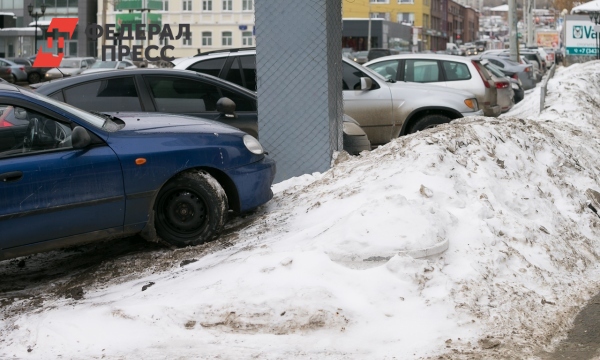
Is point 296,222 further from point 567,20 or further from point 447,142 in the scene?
point 567,20

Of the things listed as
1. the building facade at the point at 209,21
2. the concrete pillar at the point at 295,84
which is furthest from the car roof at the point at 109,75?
the building facade at the point at 209,21

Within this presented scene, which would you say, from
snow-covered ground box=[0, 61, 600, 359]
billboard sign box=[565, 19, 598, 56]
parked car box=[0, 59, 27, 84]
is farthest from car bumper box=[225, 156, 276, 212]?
parked car box=[0, 59, 27, 84]

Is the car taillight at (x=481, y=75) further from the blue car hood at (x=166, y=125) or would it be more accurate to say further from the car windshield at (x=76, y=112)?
the car windshield at (x=76, y=112)

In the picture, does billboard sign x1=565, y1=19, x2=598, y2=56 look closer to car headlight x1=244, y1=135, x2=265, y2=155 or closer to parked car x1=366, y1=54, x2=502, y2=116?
parked car x1=366, y1=54, x2=502, y2=116

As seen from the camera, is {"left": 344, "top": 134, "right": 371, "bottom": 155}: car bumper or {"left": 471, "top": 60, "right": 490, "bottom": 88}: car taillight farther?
{"left": 471, "top": 60, "right": 490, "bottom": 88}: car taillight

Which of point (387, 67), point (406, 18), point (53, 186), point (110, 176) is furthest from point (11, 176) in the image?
point (406, 18)

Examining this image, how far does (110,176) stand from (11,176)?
72cm

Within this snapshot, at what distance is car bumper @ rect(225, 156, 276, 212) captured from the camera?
7.77 metres

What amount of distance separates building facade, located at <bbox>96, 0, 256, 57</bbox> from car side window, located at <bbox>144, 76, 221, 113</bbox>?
8095 cm

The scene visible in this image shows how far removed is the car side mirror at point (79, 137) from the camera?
6.81m

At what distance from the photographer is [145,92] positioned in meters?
10.1

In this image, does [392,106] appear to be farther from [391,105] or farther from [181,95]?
[181,95]

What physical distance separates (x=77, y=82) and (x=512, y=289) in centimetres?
577

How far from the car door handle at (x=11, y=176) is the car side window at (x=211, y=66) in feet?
22.4
